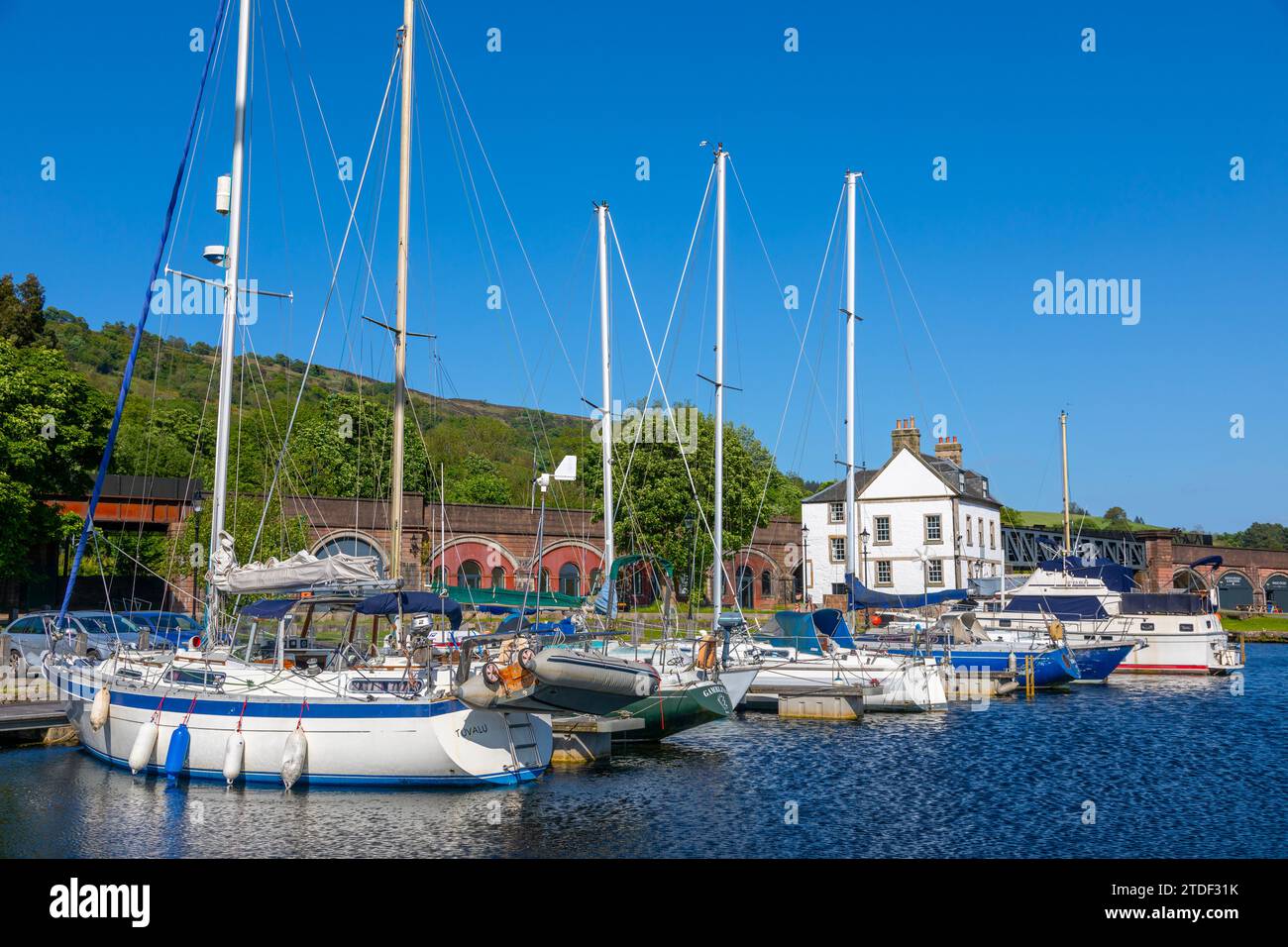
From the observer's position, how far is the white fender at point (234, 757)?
776 inches

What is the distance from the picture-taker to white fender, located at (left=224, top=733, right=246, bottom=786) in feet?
64.7

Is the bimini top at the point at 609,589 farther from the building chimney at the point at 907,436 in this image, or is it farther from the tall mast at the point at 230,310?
the building chimney at the point at 907,436

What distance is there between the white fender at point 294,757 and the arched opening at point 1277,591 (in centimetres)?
8863

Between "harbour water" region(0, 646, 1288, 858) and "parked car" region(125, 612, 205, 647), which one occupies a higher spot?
"parked car" region(125, 612, 205, 647)

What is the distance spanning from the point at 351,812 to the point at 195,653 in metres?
6.82

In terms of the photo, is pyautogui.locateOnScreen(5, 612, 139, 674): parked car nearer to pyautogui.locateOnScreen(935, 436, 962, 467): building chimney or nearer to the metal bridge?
pyautogui.locateOnScreen(935, 436, 962, 467): building chimney

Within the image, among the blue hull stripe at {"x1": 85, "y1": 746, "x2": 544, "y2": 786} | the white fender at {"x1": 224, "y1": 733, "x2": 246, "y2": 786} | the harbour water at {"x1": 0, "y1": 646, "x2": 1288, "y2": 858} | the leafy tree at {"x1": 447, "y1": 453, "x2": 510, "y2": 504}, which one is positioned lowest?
the harbour water at {"x1": 0, "y1": 646, "x2": 1288, "y2": 858}

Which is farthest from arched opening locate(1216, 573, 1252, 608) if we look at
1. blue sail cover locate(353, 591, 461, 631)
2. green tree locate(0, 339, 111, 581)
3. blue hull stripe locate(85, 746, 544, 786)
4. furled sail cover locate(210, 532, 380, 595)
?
furled sail cover locate(210, 532, 380, 595)

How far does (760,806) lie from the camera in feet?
63.6

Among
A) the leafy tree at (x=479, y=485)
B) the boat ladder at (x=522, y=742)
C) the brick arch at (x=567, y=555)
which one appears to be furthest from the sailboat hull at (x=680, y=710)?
the leafy tree at (x=479, y=485)

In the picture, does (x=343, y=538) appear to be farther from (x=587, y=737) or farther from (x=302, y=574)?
(x=302, y=574)

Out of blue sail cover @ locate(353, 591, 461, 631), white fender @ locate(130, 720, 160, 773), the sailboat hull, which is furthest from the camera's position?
the sailboat hull

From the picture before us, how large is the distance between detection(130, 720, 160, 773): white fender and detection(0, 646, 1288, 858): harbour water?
0.45 meters
